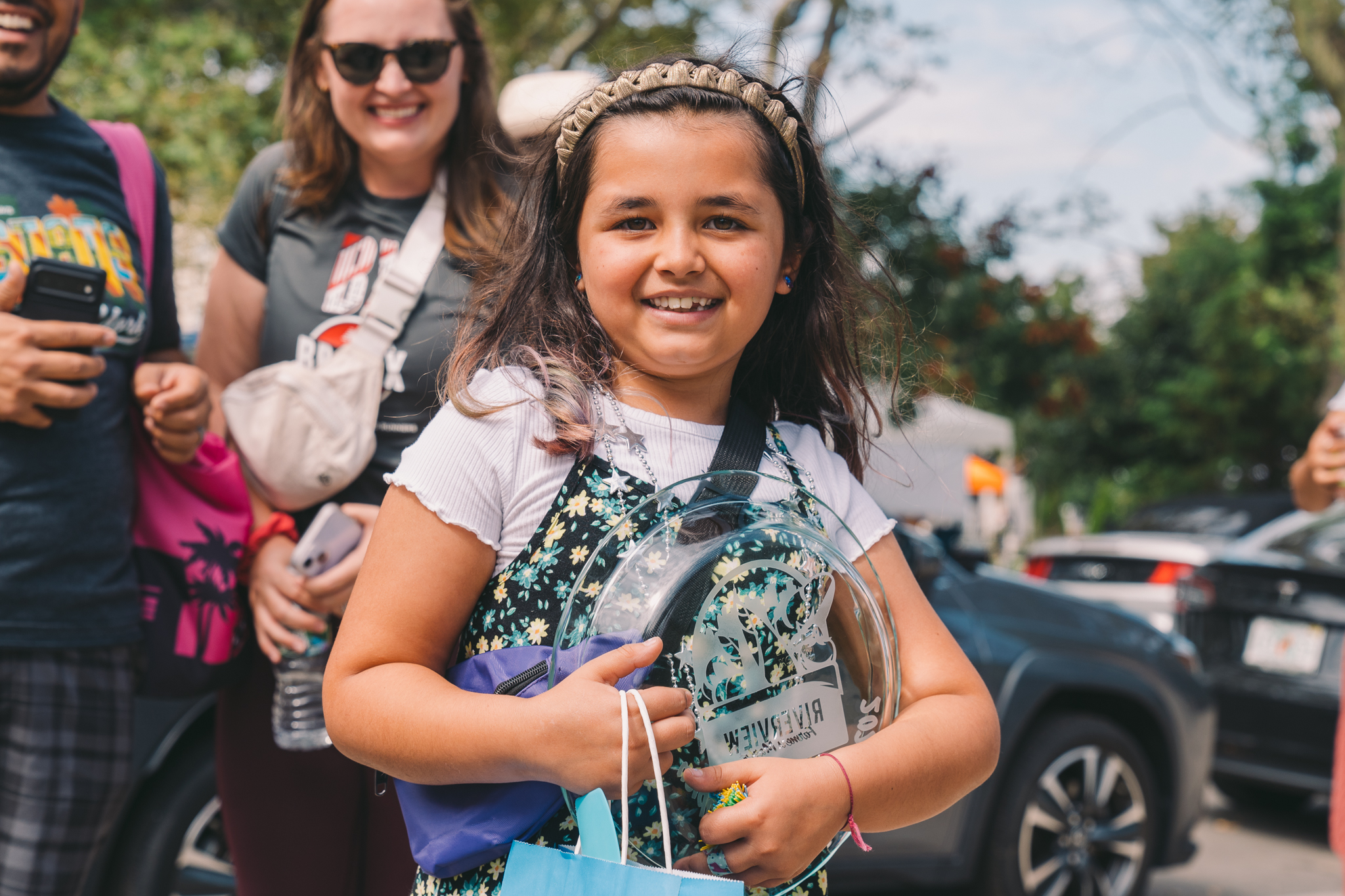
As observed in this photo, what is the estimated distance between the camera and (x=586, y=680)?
106 centimetres

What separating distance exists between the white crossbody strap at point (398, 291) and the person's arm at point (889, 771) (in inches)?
39.1

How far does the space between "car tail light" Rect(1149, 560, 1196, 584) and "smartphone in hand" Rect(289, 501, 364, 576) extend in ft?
21.5

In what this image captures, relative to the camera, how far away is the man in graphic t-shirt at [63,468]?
1728 millimetres

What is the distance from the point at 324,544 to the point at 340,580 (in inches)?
2.6

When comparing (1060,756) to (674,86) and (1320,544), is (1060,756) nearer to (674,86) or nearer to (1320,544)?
(1320,544)

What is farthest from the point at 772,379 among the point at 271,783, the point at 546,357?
the point at 271,783

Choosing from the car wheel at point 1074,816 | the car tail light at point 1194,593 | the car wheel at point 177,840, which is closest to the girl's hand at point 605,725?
the car wheel at point 177,840

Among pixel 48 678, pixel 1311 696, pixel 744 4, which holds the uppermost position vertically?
pixel 744 4

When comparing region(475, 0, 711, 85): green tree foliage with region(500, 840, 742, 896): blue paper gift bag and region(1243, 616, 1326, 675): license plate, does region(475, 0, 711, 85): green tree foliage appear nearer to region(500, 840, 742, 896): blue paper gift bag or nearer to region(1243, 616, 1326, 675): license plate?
region(1243, 616, 1326, 675): license plate

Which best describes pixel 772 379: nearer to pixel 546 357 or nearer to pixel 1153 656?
pixel 546 357

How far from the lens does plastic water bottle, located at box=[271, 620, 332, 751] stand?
1.88m

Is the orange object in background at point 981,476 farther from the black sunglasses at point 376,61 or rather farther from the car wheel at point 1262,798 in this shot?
the black sunglasses at point 376,61

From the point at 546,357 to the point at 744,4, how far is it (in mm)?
8228

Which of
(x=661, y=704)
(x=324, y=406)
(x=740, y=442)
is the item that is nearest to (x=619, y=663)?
(x=661, y=704)
